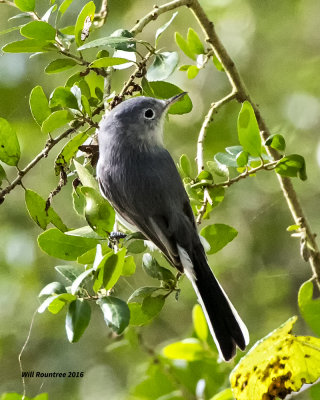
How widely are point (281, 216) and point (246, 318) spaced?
70 centimetres

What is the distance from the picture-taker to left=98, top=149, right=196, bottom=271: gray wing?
7.40ft

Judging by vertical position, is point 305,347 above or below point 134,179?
below

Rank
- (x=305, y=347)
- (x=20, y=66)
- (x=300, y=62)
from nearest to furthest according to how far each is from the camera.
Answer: (x=305, y=347) → (x=20, y=66) → (x=300, y=62)

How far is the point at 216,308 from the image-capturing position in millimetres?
2246

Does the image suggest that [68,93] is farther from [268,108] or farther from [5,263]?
[268,108]

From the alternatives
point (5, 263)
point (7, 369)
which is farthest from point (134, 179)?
point (7, 369)

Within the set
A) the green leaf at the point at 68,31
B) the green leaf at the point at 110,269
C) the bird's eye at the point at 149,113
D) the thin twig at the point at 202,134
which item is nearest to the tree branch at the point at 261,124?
the thin twig at the point at 202,134

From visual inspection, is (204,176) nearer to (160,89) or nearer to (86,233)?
(160,89)

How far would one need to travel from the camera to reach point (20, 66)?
4.30 meters

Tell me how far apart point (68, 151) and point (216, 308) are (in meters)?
0.67

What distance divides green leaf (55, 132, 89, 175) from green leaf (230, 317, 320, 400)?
2.53 ft

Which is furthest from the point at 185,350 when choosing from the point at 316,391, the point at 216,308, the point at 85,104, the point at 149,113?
the point at 85,104

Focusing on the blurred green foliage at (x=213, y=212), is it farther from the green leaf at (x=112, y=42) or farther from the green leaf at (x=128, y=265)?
the green leaf at (x=112, y=42)

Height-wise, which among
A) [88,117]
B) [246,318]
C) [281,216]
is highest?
[88,117]
